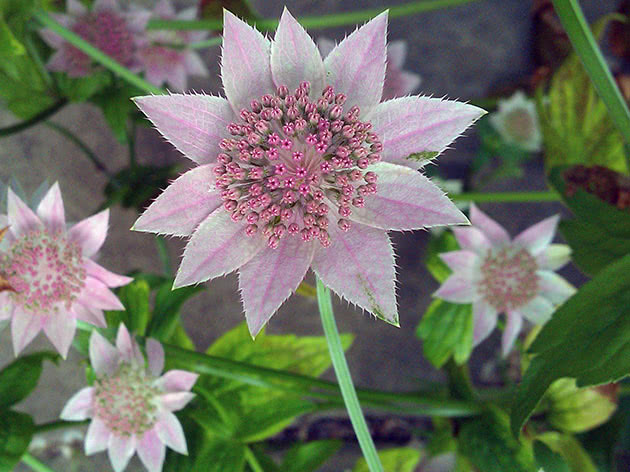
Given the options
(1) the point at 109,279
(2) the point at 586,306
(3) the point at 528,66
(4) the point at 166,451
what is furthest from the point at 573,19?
(3) the point at 528,66

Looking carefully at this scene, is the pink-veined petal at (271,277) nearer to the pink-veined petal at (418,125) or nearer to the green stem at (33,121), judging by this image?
the pink-veined petal at (418,125)

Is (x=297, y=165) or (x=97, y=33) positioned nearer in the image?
(x=297, y=165)

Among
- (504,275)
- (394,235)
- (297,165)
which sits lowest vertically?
(394,235)

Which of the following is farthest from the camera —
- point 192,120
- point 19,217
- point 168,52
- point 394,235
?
point 394,235

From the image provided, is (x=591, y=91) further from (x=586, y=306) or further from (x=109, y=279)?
(x=109, y=279)

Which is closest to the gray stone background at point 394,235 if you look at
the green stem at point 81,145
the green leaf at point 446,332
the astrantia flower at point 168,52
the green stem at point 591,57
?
the green stem at point 81,145

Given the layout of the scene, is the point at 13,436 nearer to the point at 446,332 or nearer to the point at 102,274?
the point at 102,274

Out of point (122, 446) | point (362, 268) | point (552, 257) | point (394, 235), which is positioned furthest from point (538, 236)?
point (122, 446)
